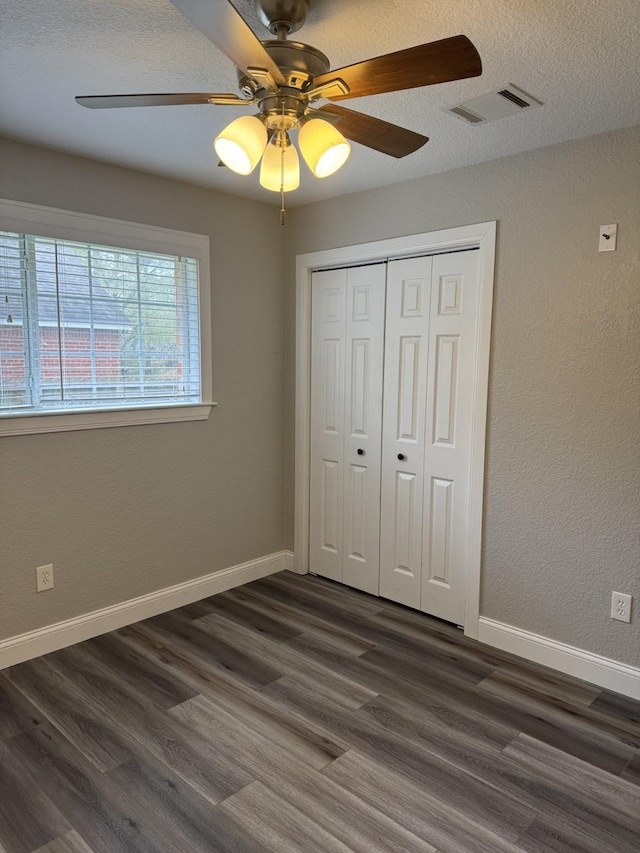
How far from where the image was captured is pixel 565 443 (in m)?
2.66

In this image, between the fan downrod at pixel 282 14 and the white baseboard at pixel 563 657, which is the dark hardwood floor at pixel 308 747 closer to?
the white baseboard at pixel 563 657

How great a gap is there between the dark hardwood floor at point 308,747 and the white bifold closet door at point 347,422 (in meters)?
0.64

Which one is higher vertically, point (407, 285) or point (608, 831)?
point (407, 285)

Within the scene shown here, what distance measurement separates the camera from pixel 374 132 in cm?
163

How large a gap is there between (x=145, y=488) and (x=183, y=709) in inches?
47.7

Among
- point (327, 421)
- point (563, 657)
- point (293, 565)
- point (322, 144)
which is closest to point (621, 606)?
point (563, 657)

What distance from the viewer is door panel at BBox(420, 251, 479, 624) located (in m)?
3.02

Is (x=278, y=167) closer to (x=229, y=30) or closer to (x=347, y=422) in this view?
(x=229, y=30)

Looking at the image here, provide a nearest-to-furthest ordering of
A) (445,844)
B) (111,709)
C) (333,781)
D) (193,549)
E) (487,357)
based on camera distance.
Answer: (445,844)
(333,781)
(111,709)
(487,357)
(193,549)

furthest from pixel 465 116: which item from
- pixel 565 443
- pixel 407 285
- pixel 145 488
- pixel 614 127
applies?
pixel 145 488

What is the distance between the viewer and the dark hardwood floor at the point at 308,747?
5.98 ft

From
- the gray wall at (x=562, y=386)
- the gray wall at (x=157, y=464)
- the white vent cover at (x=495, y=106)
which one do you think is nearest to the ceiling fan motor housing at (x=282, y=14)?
the white vent cover at (x=495, y=106)

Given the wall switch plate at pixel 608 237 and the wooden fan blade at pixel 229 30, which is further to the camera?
the wall switch plate at pixel 608 237

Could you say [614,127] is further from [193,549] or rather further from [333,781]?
[193,549]
